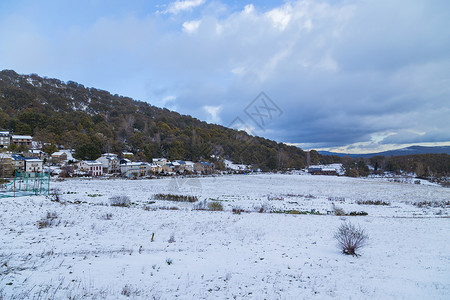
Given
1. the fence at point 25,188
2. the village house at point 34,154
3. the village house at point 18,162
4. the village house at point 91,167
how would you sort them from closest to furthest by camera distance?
the fence at point 25,188
the village house at point 18,162
the village house at point 91,167
the village house at point 34,154

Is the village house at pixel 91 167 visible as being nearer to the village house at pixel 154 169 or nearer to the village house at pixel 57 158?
the village house at pixel 57 158

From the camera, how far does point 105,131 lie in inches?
3130

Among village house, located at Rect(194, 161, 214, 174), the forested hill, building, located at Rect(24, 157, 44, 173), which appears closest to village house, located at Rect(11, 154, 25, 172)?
building, located at Rect(24, 157, 44, 173)

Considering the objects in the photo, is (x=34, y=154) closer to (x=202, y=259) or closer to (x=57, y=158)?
(x=57, y=158)

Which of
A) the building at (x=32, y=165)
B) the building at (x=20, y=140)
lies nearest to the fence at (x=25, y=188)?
the building at (x=32, y=165)

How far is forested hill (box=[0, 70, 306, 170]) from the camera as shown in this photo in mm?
64875

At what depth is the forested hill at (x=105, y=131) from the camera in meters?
64.9

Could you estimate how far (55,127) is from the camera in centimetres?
6644

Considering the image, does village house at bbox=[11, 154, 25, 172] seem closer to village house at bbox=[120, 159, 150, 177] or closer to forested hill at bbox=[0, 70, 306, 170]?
forested hill at bbox=[0, 70, 306, 170]

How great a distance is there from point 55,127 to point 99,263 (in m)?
76.0

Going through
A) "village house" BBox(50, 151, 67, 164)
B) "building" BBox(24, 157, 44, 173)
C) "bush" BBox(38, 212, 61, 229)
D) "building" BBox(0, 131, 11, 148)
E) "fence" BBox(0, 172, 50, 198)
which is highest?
"building" BBox(0, 131, 11, 148)

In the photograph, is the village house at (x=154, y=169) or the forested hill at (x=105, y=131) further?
the forested hill at (x=105, y=131)

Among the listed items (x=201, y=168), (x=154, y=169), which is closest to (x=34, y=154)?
(x=154, y=169)

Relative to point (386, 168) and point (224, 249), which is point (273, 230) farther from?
A: point (386, 168)
